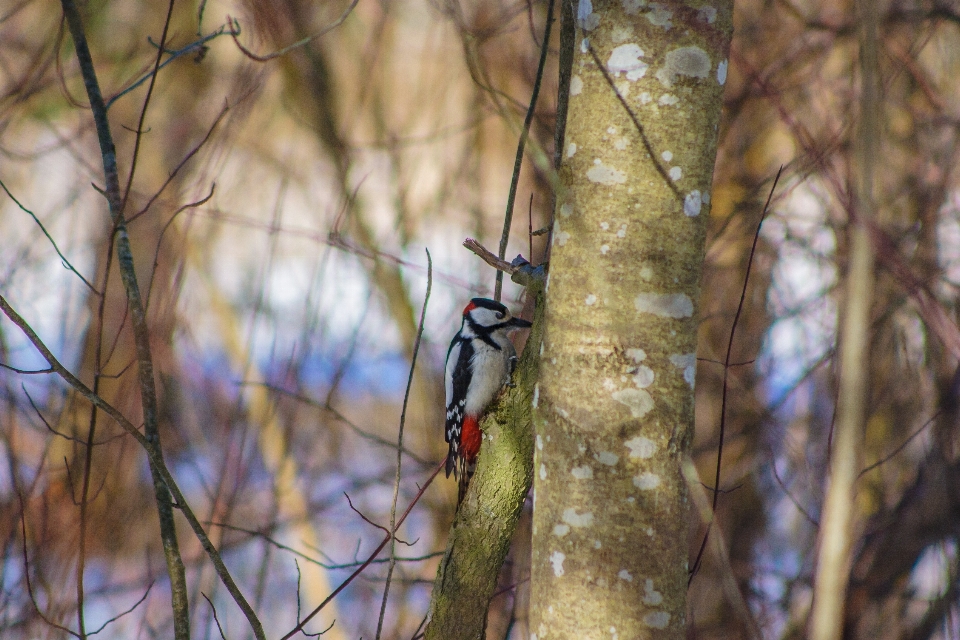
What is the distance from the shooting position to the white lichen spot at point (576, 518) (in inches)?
52.6

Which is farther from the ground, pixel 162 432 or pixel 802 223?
pixel 802 223

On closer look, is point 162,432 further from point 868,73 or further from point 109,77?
point 868,73

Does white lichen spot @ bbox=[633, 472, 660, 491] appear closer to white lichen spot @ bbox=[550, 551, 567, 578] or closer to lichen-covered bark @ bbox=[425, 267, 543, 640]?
white lichen spot @ bbox=[550, 551, 567, 578]

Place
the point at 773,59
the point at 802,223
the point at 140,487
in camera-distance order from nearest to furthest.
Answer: the point at 773,59
the point at 802,223
the point at 140,487

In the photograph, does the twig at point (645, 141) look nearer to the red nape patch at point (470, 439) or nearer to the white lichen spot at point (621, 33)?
the white lichen spot at point (621, 33)

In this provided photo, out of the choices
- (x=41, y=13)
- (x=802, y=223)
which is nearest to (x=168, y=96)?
(x=41, y=13)

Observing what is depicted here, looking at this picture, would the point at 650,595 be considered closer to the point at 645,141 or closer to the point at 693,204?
the point at 693,204

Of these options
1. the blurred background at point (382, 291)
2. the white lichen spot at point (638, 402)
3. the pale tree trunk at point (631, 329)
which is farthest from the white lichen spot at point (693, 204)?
the blurred background at point (382, 291)

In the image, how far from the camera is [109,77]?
183 inches

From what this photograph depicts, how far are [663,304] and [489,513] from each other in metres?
0.80

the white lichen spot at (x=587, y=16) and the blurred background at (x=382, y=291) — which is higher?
the blurred background at (x=382, y=291)

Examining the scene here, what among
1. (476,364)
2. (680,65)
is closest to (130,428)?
(680,65)

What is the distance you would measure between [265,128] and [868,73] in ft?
14.8

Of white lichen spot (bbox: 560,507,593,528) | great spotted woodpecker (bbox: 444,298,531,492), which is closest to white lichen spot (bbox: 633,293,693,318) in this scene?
white lichen spot (bbox: 560,507,593,528)
